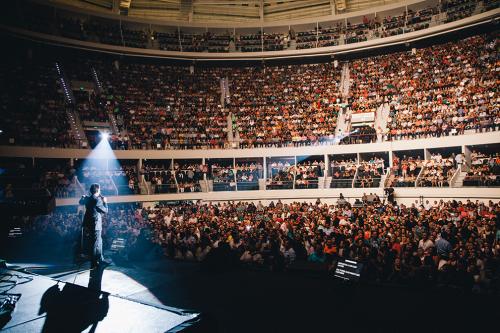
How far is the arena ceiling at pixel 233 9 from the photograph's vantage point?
3406 centimetres

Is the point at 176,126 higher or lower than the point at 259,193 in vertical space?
higher

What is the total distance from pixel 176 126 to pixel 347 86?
51.3 ft

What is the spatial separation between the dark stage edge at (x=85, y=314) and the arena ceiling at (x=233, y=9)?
34222 millimetres

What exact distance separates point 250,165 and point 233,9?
63.6 ft

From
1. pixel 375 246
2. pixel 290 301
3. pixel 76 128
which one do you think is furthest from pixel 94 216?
pixel 76 128

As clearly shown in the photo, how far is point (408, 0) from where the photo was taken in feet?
101

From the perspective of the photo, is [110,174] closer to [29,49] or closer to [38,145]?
[38,145]

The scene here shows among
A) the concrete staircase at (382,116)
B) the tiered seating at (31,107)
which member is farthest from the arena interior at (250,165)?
the concrete staircase at (382,116)

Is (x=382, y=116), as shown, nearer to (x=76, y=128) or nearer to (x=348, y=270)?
(x=348, y=270)

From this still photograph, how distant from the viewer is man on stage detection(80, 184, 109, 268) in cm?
619

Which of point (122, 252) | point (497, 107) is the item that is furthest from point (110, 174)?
point (497, 107)

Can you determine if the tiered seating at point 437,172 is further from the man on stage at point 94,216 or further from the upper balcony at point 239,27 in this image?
the man on stage at point 94,216

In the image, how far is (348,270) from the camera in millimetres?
5598

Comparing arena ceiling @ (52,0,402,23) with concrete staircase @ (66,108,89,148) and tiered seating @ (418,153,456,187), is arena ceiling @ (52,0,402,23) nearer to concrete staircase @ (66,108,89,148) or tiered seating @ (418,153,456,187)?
concrete staircase @ (66,108,89,148)
